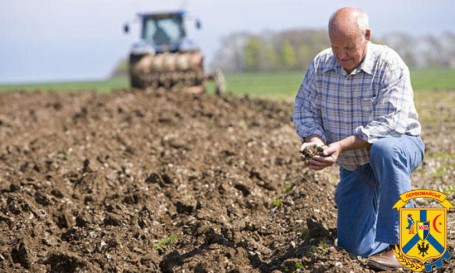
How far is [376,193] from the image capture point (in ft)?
17.3

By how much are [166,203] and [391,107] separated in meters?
2.72

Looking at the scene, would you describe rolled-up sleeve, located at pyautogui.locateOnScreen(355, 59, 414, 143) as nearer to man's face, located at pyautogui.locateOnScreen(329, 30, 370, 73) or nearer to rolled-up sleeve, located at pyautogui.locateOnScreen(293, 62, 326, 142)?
man's face, located at pyautogui.locateOnScreen(329, 30, 370, 73)

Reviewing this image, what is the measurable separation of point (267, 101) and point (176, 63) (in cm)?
380

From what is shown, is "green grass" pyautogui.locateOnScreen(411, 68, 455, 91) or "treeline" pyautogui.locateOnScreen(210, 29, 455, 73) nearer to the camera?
"green grass" pyautogui.locateOnScreen(411, 68, 455, 91)

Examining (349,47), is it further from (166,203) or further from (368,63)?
(166,203)

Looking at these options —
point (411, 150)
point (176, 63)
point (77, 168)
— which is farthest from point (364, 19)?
point (176, 63)

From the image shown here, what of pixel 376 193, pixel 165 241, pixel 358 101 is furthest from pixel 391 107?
pixel 165 241

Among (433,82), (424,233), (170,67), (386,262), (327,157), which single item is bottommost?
(433,82)

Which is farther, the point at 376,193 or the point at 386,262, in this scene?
the point at 376,193

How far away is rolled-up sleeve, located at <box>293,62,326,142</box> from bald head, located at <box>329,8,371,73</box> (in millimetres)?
372

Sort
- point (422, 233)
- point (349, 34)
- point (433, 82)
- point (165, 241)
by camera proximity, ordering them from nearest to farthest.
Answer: point (422, 233) < point (349, 34) < point (165, 241) < point (433, 82)

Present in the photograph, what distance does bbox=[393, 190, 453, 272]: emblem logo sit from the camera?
175 inches

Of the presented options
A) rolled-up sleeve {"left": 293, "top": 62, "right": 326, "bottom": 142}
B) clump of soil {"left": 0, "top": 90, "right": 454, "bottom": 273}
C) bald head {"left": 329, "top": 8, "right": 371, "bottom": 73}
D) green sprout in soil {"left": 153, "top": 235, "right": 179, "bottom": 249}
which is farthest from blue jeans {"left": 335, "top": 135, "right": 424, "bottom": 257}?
green sprout in soil {"left": 153, "top": 235, "right": 179, "bottom": 249}

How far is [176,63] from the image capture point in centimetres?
1802
